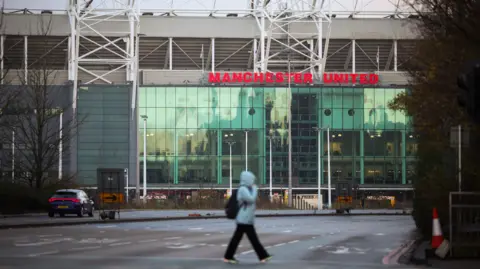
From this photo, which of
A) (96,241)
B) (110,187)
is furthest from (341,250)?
(110,187)

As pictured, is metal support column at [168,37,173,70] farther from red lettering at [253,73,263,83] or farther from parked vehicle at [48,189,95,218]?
parked vehicle at [48,189,95,218]

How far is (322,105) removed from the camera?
108 metres

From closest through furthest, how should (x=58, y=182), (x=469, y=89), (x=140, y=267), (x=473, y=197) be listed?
1. (x=469, y=89)
2. (x=140, y=267)
3. (x=473, y=197)
4. (x=58, y=182)

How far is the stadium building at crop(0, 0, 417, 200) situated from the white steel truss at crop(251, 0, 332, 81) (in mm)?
281

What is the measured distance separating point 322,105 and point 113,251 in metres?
86.1

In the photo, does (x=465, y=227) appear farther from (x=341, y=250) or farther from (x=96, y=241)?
(x=96, y=241)

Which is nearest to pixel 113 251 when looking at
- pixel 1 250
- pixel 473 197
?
pixel 1 250

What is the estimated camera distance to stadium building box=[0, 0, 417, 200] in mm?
104812

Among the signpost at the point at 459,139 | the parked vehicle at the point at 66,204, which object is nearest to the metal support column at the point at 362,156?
the parked vehicle at the point at 66,204

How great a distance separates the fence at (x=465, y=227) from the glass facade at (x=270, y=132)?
276ft

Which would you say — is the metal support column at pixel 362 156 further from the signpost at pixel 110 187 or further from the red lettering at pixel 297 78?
the signpost at pixel 110 187

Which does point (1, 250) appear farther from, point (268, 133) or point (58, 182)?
point (268, 133)

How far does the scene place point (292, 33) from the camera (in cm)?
10425

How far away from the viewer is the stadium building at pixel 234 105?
344 ft
